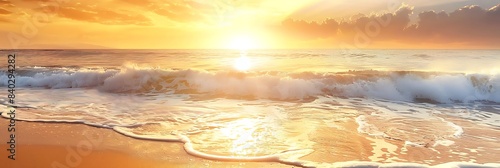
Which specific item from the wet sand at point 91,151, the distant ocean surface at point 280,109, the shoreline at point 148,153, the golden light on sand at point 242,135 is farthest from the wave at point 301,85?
the wet sand at point 91,151

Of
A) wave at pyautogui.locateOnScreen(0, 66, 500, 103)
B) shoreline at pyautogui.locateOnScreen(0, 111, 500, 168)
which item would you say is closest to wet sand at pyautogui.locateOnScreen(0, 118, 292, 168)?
shoreline at pyautogui.locateOnScreen(0, 111, 500, 168)

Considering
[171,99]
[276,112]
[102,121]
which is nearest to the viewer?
[102,121]

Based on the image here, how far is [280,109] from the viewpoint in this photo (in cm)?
1098

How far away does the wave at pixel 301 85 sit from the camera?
14.5 m

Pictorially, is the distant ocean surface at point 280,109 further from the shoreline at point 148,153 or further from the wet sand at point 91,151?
the wet sand at point 91,151

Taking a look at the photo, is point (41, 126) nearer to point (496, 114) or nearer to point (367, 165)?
point (367, 165)

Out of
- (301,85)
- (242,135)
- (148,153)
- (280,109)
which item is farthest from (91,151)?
(301,85)

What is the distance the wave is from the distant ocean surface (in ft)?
0.14

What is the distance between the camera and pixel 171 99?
517 inches

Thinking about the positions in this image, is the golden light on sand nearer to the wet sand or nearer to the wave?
the wet sand

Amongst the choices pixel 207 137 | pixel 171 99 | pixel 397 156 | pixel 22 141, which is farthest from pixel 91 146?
pixel 171 99

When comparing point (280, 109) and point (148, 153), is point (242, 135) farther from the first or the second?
point (280, 109)

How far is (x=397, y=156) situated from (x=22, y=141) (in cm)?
674

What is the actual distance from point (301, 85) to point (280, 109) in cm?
415
